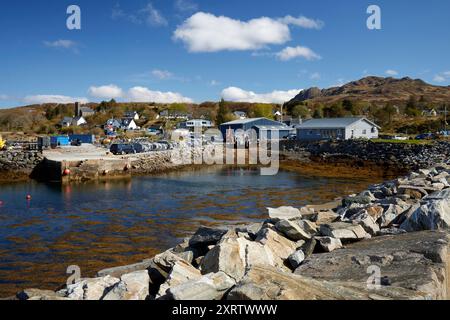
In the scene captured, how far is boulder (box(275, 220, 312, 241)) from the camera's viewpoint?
365 inches

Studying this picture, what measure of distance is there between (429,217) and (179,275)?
5.95m

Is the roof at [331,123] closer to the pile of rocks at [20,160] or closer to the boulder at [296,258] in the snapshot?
the pile of rocks at [20,160]

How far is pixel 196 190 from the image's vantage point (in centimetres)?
2906

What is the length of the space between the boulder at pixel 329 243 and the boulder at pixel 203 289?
316cm

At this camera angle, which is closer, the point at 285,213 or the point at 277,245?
the point at 277,245

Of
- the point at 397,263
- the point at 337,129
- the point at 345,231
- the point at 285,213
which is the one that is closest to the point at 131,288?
the point at 397,263

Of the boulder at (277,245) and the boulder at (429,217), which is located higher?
the boulder at (429,217)

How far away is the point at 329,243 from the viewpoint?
27.7ft

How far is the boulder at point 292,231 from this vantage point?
30.4 feet

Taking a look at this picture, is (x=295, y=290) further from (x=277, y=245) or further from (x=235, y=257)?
(x=277, y=245)

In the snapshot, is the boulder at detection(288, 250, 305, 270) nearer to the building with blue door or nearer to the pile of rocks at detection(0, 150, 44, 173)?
the pile of rocks at detection(0, 150, 44, 173)

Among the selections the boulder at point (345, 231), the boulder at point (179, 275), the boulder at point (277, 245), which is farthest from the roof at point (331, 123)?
the boulder at point (179, 275)

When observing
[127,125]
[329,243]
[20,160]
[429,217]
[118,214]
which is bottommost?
[118,214]
